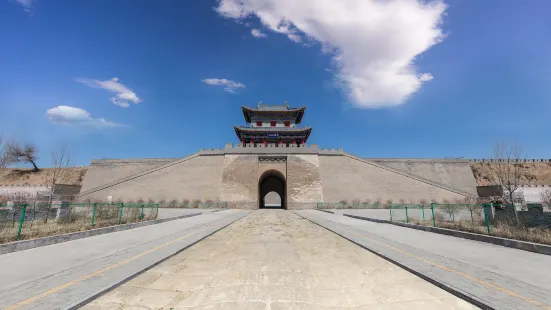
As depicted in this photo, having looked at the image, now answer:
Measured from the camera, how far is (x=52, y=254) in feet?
17.9

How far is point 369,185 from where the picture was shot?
2855 cm

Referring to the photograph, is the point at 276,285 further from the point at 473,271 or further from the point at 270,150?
the point at 270,150

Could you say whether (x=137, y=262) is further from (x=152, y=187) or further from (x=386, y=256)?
(x=152, y=187)

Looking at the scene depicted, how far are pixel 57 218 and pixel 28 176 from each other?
152 ft

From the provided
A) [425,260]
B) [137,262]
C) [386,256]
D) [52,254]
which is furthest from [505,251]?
[52,254]

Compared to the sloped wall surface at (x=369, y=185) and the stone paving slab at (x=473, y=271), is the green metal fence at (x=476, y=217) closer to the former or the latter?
the stone paving slab at (x=473, y=271)

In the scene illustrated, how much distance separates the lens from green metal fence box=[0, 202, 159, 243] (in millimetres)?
6957

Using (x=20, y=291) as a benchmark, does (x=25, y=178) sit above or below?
above

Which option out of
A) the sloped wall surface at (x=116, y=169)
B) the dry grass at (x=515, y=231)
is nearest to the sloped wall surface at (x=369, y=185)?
the dry grass at (x=515, y=231)

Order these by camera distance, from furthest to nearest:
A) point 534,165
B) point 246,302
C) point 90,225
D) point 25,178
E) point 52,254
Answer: point 25,178 → point 534,165 → point 90,225 → point 52,254 → point 246,302

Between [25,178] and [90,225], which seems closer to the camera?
[90,225]

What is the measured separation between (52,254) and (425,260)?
777 cm

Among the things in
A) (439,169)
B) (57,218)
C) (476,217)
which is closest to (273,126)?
(439,169)

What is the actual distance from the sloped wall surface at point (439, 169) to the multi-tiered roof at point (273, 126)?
11023 millimetres
